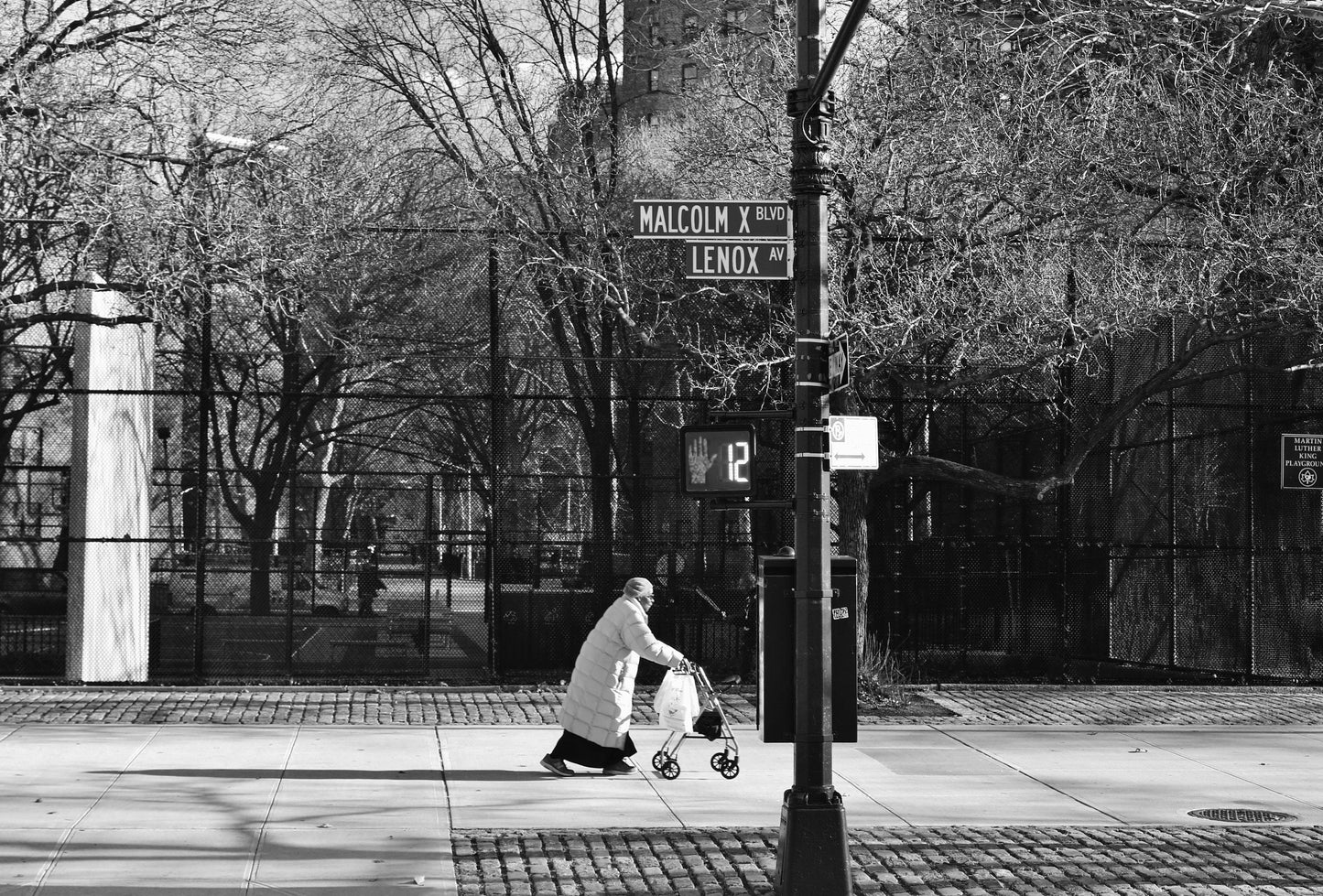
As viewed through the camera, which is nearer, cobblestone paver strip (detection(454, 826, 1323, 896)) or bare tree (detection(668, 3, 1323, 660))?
cobblestone paver strip (detection(454, 826, 1323, 896))

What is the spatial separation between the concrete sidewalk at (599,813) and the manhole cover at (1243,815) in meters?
0.12

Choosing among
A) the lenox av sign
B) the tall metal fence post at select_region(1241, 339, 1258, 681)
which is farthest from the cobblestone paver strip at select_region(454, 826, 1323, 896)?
the tall metal fence post at select_region(1241, 339, 1258, 681)

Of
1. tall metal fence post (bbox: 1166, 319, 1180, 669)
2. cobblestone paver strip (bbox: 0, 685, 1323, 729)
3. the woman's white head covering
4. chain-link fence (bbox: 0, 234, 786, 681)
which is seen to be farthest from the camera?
tall metal fence post (bbox: 1166, 319, 1180, 669)

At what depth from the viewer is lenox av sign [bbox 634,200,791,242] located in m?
8.29

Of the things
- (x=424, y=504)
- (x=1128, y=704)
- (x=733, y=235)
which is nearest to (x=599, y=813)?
(x=733, y=235)

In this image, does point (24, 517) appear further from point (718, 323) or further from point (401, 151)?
point (718, 323)

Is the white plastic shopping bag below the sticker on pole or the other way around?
below

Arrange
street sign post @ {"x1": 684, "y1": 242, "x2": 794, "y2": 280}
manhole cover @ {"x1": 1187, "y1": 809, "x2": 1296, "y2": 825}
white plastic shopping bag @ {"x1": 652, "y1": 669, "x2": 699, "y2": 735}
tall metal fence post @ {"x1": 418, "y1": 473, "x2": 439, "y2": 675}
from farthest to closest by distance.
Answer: tall metal fence post @ {"x1": 418, "y1": 473, "x2": 439, "y2": 675}
white plastic shopping bag @ {"x1": 652, "y1": 669, "x2": 699, "y2": 735}
manhole cover @ {"x1": 1187, "y1": 809, "x2": 1296, "y2": 825}
street sign post @ {"x1": 684, "y1": 242, "x2": 794, "y2": 280}

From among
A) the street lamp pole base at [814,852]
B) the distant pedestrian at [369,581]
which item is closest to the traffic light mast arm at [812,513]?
the street lamp pole base at [814,852]

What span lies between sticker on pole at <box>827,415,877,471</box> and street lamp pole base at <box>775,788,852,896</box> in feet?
6.13

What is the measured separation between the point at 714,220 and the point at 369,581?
9.18 m

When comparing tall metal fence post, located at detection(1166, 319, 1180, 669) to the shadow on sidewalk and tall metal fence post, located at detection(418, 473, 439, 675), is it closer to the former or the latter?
tall metal fence post, located at detection(418, 473, 439, 675)

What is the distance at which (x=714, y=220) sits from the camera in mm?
8344

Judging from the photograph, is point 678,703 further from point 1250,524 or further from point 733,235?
point 1250,524
